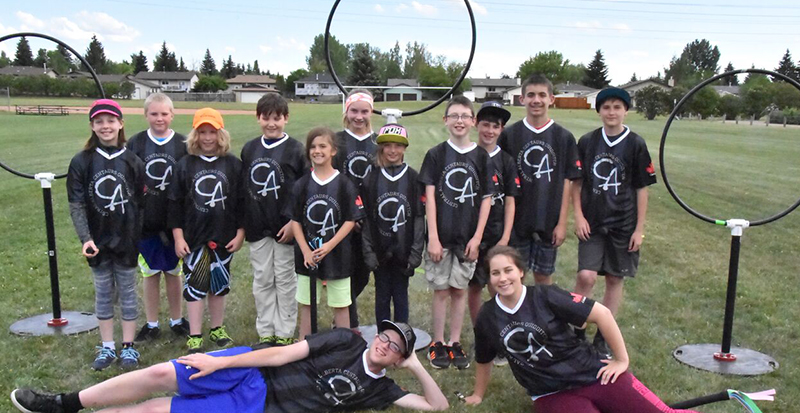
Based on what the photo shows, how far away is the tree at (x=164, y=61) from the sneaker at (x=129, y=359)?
109m

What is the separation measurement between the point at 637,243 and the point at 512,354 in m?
1.61

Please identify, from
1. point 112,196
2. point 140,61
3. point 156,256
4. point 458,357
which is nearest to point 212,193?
point 112,196

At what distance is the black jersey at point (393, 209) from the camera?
468cm

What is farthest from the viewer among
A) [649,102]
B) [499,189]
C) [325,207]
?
[649,102]

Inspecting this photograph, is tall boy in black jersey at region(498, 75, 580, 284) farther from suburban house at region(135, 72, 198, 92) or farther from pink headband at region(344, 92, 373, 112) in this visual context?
suburban house at region(135, 72, 198, 92)

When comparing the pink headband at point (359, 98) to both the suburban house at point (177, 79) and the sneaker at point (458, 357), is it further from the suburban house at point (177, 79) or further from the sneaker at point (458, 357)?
the suburban house at point (177, 79)

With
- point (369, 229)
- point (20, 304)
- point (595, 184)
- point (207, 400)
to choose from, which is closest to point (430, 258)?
point (369, 229)

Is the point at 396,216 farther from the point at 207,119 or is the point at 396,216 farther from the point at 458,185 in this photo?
the point at 207,119

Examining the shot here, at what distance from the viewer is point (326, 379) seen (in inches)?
155

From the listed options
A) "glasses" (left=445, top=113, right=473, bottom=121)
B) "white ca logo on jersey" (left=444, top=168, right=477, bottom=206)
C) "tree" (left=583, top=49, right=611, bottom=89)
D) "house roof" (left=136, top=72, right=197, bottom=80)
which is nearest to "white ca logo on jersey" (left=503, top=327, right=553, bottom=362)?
"white ca logo on jersey" (left=444, top=168, right=477, bottom=206)

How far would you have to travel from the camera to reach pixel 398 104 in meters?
6.97

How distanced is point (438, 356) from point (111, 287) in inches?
103

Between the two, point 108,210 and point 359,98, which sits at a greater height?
point 359,98

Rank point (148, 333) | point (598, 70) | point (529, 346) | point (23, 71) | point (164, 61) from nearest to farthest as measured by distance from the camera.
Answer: point (529, 346) → point (148, 333) → point (23, 71) → point (598, 70) → point (164, 61)
